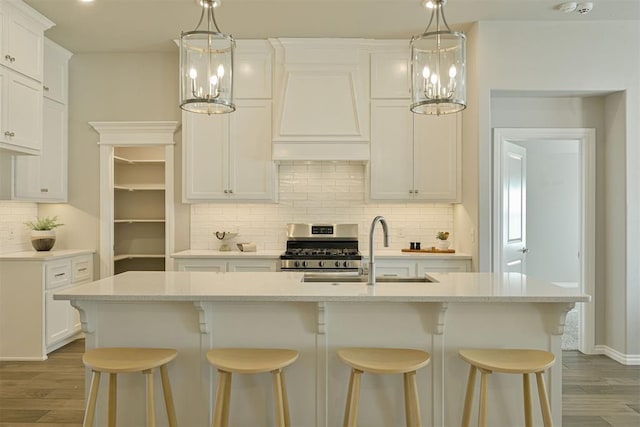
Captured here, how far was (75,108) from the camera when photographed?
5250mm

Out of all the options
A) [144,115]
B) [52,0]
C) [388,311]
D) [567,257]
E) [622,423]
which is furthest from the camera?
[567,257]

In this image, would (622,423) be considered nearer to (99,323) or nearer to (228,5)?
(99,323)

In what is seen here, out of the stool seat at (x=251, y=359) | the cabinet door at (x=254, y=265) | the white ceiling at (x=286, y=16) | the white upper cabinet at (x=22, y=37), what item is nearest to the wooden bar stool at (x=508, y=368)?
the stool seat at (x=251, y=359)

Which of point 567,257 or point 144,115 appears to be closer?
point 144,115

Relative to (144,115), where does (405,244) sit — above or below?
below

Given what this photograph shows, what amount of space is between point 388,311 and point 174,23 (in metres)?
3.39

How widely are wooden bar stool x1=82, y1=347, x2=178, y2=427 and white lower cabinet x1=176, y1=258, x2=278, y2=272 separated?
2.11 metres

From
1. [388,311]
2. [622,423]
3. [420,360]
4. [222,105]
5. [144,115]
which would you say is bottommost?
[622,423]

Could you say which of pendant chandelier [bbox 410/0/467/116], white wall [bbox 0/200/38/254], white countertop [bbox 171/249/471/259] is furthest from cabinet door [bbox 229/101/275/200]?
pendant chandelier [bbox 410/0/467/116]

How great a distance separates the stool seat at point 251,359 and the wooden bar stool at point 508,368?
36.0 inches

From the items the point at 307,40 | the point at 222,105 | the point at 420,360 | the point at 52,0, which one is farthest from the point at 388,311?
the point at 52,0

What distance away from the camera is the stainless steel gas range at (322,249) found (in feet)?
15.2

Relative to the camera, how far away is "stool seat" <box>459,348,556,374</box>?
7.41 ft

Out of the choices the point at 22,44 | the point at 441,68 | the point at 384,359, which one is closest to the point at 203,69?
the point at 441,68
